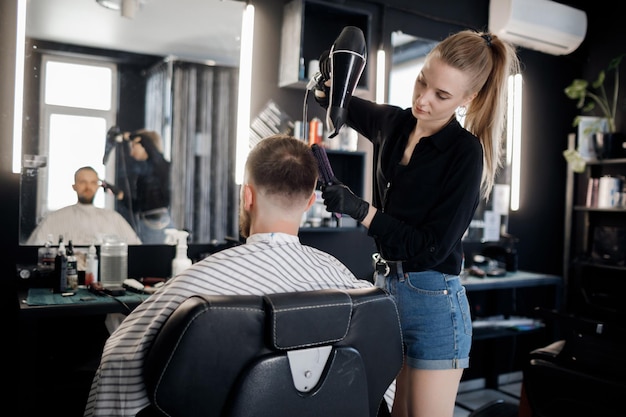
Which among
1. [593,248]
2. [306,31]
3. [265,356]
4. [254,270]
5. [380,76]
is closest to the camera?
[265,356]

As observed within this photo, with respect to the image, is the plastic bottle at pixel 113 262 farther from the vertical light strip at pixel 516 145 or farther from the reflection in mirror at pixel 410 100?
the vertical light strip at pixel 516 145

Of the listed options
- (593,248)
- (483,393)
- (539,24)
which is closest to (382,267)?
(483,393)

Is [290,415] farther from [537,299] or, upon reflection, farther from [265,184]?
[537,299]

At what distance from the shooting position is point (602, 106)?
414 cm

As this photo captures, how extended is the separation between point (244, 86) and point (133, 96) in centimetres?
54

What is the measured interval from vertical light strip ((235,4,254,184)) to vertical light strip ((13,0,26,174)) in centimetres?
97

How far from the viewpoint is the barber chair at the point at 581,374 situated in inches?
89.6

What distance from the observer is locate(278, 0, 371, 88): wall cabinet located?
2.87 m

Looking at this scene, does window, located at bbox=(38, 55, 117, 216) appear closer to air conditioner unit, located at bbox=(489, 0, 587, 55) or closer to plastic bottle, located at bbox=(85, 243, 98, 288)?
plastic bottle, located at bbox=(85, 243, 98, 288)

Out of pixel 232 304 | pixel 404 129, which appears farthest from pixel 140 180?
pixel 232 304

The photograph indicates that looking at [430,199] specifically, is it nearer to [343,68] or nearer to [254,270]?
[343,68]

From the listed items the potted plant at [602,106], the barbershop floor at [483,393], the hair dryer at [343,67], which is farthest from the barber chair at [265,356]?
the potted plant at [602,106]

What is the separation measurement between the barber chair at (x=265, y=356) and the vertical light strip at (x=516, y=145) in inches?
123

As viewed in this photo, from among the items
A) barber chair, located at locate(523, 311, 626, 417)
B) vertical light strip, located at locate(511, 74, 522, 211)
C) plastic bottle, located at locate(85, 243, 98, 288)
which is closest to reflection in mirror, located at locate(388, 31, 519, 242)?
vertical light strip, located at locate(511, 74, 522, 211)
